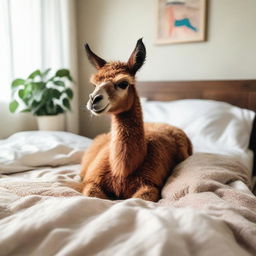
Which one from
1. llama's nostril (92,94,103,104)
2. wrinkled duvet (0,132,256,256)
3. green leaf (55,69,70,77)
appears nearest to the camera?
wrinkled duvet (0,132,256,256)

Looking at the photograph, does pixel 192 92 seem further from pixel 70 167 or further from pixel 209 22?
pixel 70 167

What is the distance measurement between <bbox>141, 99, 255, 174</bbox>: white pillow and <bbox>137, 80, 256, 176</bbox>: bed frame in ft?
0.40

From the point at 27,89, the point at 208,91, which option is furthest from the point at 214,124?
the point at 27,89

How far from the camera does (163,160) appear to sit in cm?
103

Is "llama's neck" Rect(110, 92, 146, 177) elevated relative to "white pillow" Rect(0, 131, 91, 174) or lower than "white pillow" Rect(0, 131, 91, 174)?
elevated

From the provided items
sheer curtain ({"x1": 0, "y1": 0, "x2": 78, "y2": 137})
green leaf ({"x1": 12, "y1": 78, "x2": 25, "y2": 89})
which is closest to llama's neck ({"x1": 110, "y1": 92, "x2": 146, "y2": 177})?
green leaf ({"x1": 12, "y1": 78, "x2": 25, "y2": 89})

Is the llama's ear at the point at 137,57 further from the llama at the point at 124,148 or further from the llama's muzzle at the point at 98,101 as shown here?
the llama's muzzle at the point at 98,101

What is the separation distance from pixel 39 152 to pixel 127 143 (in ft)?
2.24

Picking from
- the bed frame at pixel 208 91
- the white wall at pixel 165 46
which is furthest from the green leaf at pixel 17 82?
the bed frame at pixel 208 91

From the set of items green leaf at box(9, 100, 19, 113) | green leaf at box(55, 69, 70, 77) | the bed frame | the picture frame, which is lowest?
green leaf at box(9, 100, 19, 113)

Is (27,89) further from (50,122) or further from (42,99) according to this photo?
(50,122)

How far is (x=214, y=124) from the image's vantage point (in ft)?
5.63

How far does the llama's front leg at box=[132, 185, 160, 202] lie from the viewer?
88cm

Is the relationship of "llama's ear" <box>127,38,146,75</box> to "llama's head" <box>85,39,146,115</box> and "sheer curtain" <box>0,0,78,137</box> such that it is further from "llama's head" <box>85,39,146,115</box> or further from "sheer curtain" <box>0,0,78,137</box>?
"sheer curtain" <box>0,0,78,137</box>
